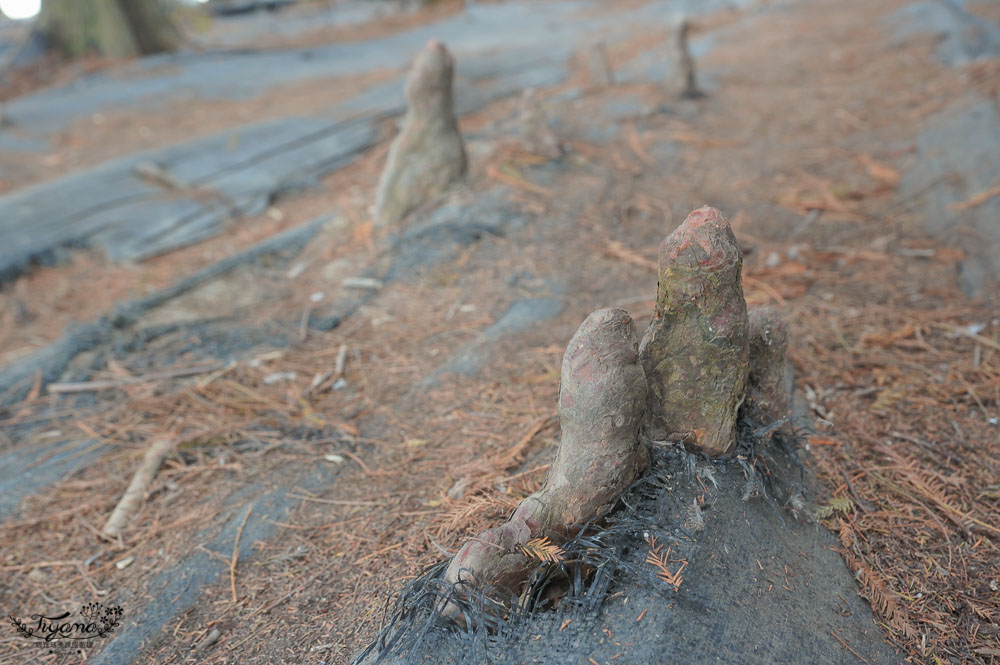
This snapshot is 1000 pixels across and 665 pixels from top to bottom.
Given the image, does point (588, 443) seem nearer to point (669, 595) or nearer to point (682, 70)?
point (669, 595)

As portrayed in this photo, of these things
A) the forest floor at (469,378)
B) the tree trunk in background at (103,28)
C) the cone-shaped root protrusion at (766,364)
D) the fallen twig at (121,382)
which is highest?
the tree trunk in background at (103,28)

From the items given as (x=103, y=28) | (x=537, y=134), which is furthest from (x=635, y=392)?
(x=103, y=28)

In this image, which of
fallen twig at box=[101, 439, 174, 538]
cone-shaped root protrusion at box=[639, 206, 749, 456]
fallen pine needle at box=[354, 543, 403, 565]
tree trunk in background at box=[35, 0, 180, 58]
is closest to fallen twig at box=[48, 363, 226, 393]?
fallen twig at box=[101, 439, 174, 538]

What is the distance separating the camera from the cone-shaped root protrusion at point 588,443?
2217 millimetres

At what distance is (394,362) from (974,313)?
3.54 metres

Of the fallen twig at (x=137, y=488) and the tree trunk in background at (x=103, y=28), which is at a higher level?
the tree trunk in background at (x=103, y=28)

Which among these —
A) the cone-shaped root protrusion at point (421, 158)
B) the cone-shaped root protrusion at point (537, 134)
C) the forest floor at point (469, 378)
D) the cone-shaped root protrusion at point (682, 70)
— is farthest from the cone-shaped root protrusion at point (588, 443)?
the cone-shaped root protrusion at point (682, 70)

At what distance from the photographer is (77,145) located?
8.69 metres

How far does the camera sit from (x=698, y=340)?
7.80 ft

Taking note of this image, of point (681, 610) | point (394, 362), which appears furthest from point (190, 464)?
point (681, 610)

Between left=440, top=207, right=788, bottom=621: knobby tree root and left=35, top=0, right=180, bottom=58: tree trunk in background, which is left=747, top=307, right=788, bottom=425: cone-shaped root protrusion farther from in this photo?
left=35, top=0, right=180, bottom=58: tree trunk in background

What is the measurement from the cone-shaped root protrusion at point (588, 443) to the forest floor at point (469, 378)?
1.05 ft

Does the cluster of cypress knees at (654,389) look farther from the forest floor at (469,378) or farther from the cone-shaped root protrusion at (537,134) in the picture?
the cone-shaped root protrusion at (537,134)

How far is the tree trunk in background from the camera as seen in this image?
39.2 ft
